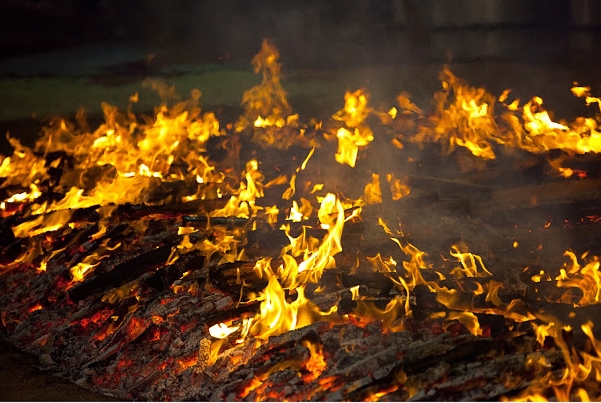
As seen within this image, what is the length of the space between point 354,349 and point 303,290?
35 centimetres

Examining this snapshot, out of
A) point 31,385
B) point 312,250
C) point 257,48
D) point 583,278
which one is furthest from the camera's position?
point 257,48

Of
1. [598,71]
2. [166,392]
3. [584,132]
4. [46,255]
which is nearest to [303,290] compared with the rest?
[166,392]

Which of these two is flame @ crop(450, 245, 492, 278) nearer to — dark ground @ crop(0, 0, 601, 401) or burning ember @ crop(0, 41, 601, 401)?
burning ember @ crop(0, 41, 601, 401)

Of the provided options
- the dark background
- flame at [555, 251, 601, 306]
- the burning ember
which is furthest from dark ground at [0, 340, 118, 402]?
flame at [555, 251, 601, 306]

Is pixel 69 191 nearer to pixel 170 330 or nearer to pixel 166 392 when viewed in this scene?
pixel 170 330

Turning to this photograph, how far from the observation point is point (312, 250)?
2.71 metres

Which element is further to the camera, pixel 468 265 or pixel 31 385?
pixel 468 265

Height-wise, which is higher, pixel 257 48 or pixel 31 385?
pixel 257 48

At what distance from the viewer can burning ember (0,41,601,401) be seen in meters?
2.24

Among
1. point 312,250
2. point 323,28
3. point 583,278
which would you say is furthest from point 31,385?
point 583,278

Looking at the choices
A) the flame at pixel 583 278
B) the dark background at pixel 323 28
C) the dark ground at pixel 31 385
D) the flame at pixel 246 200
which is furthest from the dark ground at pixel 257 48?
the dark ground at pixel 31 385

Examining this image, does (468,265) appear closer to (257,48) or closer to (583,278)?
(583,278)

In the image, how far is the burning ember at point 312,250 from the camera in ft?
7.34

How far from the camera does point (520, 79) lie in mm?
3264
